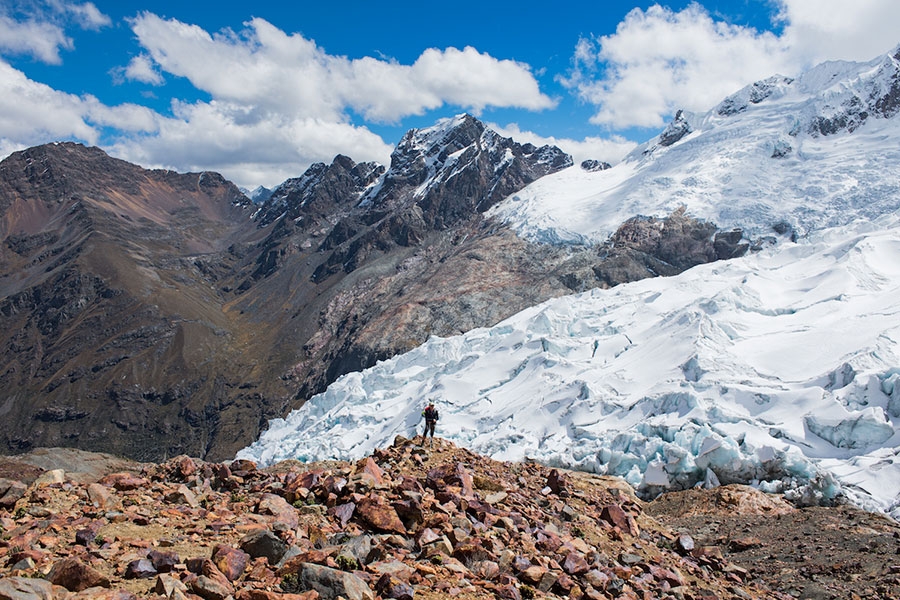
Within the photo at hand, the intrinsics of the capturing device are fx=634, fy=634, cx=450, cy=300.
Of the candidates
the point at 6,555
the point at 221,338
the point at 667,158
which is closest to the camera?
the point at 6,555

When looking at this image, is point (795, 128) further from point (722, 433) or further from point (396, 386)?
point (722, 433)

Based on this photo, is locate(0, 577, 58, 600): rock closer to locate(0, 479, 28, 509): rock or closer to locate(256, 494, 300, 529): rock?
locate(256, 494, 300, 529): rock

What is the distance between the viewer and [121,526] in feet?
29.8

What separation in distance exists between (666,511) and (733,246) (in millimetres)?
103840

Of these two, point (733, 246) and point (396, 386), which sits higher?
point (733, 246)

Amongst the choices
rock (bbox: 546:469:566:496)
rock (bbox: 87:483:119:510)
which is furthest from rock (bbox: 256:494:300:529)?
rock (bbox: 546:469:566:496)

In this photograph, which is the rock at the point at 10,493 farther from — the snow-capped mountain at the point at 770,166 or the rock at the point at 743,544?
the snow-capped mountain at the point at 770,166

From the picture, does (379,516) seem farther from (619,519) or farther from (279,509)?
(619,519)

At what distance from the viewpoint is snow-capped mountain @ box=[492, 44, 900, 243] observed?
353 ft

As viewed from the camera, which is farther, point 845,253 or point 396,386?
point 396,386

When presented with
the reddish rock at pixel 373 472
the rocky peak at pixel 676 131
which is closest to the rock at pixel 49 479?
the reddish rock at pixel 373 472

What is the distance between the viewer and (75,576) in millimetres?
6723

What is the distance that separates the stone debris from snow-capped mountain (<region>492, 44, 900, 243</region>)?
10529cm

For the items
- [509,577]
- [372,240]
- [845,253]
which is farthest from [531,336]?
[372,240]
